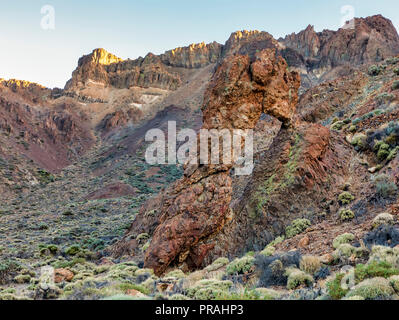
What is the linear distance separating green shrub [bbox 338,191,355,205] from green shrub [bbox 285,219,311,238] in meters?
1.39

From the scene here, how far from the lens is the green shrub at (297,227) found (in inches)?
400

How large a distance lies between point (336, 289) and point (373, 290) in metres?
0.62

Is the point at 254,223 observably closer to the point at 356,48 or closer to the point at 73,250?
the point at 73,250

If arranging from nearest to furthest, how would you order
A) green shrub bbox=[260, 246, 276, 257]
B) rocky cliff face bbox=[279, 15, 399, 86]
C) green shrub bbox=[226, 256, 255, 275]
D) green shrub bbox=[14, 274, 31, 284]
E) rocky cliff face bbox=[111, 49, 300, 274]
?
green shrub bbox=[226, 256, 255, 275] < green shrub bbox=[260, 246, 276, 257] < rocky cliff face bbox=[111, 49, 300, 274] < green shrub bbox=[14, 274, 31, 284] < rocky cliff face bbox=[279, 15, 399, 86]

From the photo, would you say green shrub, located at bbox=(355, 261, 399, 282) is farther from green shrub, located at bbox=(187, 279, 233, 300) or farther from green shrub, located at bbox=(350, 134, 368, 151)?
green shrub, located at bbox=(350, 134, 368, 151)

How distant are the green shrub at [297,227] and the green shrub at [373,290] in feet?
16.5

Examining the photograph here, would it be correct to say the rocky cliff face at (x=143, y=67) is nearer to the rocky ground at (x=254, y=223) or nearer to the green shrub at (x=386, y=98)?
A: the rocky ground at (x=254, y=223)

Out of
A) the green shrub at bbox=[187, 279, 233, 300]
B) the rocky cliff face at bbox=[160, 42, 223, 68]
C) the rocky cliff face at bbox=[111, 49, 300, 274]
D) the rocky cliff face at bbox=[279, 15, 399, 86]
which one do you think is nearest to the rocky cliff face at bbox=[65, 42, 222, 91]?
the rocky cliff face at bbox=[160, 42, 223, 68]

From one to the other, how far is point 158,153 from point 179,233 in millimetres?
41419

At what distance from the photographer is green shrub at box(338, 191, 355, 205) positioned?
10.6 metres

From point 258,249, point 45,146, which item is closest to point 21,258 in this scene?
point 258,249

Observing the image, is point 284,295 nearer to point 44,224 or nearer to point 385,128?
point 385,128

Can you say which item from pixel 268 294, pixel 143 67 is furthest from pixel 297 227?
pixel 143 67

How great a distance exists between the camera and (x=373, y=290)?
492 centimetres
